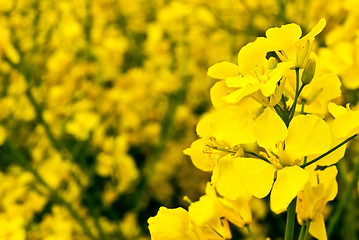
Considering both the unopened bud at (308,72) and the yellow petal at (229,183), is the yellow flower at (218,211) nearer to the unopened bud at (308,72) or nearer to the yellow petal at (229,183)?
the yellow petal at (229,183)

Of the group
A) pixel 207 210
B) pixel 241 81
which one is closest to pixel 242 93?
pixel 241 81

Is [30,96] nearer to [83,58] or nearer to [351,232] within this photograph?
[83,58]

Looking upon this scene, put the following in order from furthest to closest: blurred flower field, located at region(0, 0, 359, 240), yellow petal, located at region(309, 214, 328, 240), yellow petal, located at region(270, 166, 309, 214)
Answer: blurred flower field, located at region(0, 0, 359, 240)
yellow petal, located at region(309, 214, 328, 240)
yellow petal, located at region(270, 166, 309, 214)

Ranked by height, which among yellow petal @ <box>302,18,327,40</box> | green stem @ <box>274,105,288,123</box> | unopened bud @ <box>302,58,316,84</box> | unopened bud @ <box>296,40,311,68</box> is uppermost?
yellow petal @ <box>302,18,327,40</box>

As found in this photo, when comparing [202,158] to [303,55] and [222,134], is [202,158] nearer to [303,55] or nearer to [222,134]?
[222,134]

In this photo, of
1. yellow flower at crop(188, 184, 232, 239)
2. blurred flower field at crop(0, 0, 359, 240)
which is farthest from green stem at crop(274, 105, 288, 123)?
blurred flower field at crop(0, 0, 359, 240)

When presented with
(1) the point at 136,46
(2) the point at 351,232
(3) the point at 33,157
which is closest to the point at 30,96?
(3) the point at 33,157

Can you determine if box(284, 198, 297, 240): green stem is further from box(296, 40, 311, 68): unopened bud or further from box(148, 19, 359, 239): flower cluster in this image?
box(296, 40, 311, 68): unopened bud

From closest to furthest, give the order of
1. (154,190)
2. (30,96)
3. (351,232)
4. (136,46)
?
(351,232) → (30,96) → (154,190) → (136,46)
